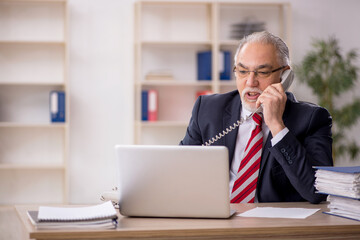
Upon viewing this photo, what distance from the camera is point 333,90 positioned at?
17.3 ft

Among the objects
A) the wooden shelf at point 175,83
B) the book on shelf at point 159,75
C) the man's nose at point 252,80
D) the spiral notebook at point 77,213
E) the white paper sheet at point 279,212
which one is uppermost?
the book on shelf at point 159,75

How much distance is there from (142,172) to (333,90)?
4014 mm

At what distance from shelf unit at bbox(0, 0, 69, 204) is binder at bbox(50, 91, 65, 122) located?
0.22 metres

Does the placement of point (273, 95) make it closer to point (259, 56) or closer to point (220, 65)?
point (259, 56)

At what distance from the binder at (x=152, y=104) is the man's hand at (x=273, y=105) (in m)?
3.07

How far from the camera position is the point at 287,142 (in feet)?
6.71

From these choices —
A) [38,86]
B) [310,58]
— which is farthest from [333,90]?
[38,86]

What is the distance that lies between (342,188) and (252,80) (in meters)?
0.77

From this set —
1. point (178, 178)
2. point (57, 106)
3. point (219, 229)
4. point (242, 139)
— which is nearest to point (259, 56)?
point (242, 139)

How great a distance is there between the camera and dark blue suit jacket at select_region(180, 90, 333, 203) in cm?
204

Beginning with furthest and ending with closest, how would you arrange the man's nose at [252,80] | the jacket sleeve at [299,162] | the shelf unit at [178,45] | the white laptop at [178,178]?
the shelf unit at [178,45]
the man's nose at [252,80]
the jacket sleeve at [299,162]
the white laptop at [178,178]

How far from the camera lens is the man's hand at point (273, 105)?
2.10 meters

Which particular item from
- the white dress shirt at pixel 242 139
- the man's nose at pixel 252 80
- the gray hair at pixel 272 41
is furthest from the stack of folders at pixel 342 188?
the gray hair at pixel 272 41

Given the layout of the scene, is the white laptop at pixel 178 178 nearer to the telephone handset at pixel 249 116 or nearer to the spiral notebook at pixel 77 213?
the spiral notebook at pixel 77 213
